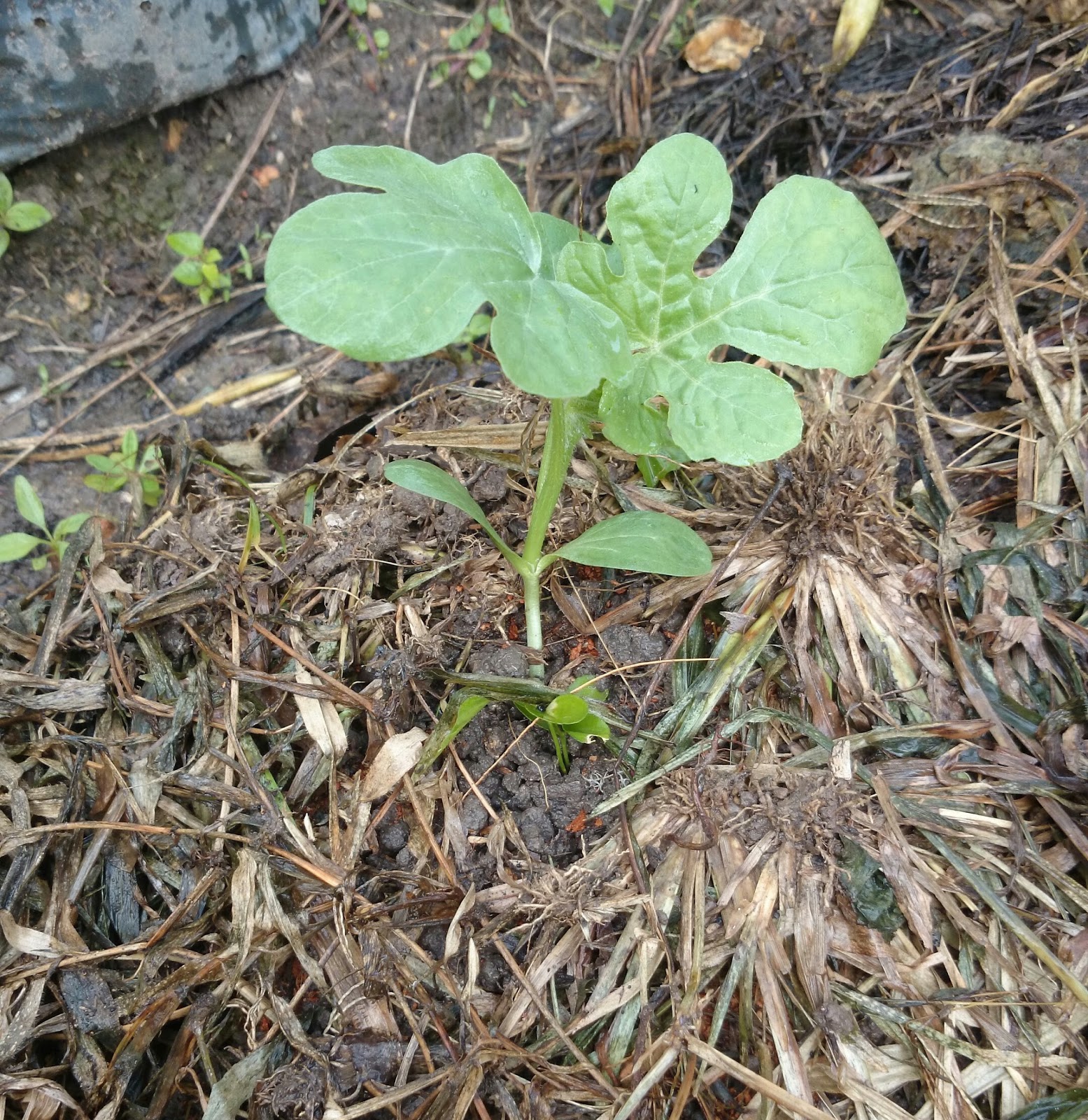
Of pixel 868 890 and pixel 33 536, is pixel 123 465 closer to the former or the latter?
pixel 33 536

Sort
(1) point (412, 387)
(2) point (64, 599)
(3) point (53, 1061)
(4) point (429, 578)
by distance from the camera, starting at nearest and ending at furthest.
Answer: (3) point (53, 1061)
(4) point (429, 578)
(2) point (64, 599)
(1) point (412, 387)

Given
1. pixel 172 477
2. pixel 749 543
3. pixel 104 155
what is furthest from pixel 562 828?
pixel 104 155

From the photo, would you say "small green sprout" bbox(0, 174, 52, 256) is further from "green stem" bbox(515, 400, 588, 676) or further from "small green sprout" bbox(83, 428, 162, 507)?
"green stem" bbox(515, 400, 588, 676)

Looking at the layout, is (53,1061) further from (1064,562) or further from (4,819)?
(1064,562)

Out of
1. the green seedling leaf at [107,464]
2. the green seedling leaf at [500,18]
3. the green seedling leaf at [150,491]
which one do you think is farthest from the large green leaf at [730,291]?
the green seedling leaf at [500,18]

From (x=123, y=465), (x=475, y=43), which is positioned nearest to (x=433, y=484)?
(x=123, y=465)
